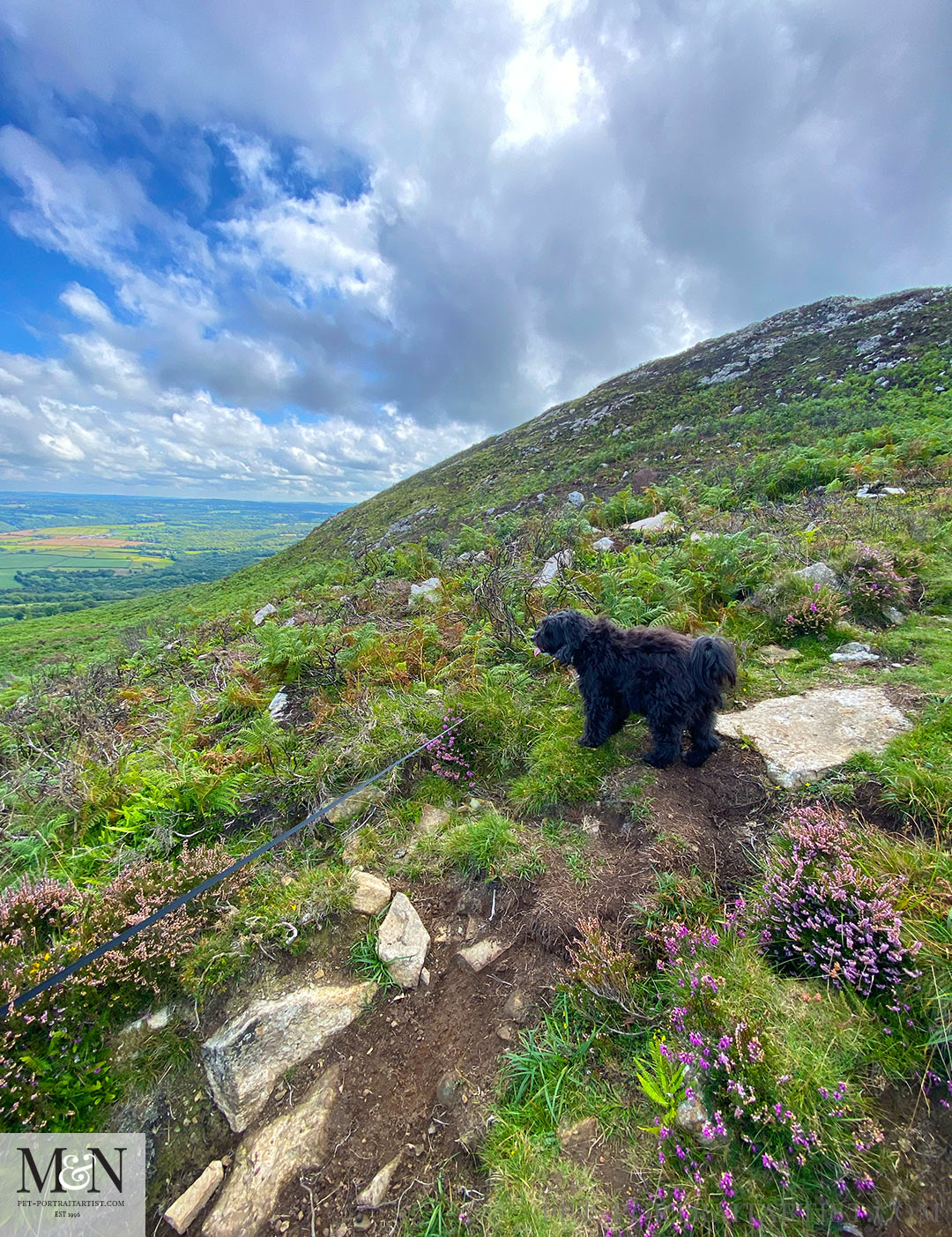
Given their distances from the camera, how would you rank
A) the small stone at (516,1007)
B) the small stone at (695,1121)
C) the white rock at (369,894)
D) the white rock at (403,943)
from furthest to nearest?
1. the white rock at (369,894)
2. the white rock at (403,943)
3. the small stone at (516,1007)
4. the small stone at (695,1121)

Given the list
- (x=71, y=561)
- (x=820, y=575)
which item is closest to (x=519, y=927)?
(x=820, y=575)

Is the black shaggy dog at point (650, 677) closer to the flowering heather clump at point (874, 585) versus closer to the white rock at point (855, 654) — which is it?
the white rock at point (855, 654)

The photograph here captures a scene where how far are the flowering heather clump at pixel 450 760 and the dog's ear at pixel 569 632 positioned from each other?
54.6 inches

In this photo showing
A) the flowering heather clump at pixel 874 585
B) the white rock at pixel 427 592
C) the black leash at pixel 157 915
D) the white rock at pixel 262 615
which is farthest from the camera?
the white rock at pixel 262 615

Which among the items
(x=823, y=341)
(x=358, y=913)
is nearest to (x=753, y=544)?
(x=358, y=913)

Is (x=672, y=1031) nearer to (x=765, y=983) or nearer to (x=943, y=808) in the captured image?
(x=765, y=983)

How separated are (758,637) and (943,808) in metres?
3.21

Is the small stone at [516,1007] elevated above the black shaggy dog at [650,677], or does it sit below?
below

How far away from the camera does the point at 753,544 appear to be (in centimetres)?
754

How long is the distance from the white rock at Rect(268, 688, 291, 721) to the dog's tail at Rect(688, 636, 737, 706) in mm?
5126

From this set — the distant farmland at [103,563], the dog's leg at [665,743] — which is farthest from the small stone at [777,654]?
the distant farmland at [103,563]

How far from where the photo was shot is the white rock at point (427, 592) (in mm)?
9508

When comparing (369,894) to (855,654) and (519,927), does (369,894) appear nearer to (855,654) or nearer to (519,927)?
(519,927)

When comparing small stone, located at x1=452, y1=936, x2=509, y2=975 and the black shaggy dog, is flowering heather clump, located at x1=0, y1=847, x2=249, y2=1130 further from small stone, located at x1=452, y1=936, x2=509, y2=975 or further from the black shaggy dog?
the black shaggy dog
